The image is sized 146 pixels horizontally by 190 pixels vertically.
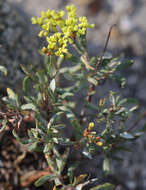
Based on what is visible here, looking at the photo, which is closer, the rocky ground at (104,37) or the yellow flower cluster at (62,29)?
the yellow flower cluster at (62,29)

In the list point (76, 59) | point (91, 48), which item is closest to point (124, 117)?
point (76, 59)

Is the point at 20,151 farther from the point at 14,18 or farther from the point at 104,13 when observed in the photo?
the point at 104,13

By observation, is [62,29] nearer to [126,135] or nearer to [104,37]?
[126,135]

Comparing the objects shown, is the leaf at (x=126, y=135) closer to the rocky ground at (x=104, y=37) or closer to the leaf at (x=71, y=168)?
the leaf at (x=71, y=168)

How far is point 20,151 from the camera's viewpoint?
9.58ft

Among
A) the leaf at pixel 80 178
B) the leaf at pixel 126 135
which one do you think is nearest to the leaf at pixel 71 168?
the leaf at pixel 80 178

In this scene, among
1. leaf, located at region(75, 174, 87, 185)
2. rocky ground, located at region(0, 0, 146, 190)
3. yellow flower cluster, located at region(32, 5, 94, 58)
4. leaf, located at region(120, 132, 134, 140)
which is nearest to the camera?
yellow flower cluster, located at region(32, 5, 94, 58)

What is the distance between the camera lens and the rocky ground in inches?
127

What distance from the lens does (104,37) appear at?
4.73 metres

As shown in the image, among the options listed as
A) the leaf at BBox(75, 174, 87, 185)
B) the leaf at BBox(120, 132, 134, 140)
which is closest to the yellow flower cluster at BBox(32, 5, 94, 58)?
the leaf at BBox(120, 132, 134, 140)

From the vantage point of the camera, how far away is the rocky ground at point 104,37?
3.22 meters

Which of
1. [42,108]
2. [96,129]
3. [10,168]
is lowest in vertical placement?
[10,168]

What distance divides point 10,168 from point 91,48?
2.52 m

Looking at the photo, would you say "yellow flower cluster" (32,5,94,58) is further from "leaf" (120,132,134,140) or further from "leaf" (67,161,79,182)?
"leaf" (67,161,79,182)
